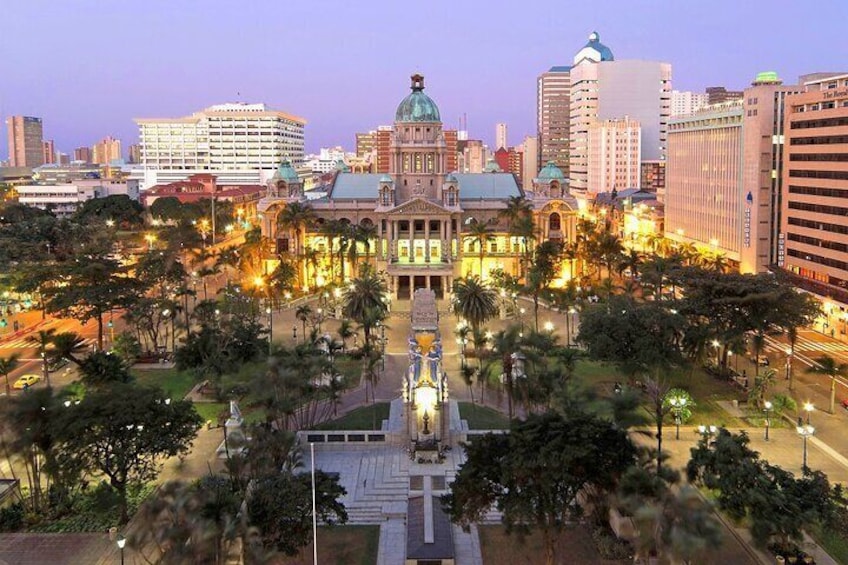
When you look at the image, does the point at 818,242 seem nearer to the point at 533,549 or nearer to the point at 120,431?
the point at 533,549

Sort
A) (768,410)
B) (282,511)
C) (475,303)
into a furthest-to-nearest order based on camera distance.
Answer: (475,303) → (768,410) → (282,511)

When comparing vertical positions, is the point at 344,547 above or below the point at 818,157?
below

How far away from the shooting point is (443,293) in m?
120

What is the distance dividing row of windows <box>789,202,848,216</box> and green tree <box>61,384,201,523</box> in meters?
82.2

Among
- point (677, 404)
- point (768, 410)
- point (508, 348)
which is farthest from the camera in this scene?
point (768, 410)

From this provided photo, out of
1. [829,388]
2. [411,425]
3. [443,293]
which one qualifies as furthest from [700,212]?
[411,425]

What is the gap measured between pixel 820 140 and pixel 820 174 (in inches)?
175

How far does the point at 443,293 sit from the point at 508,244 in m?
18.2

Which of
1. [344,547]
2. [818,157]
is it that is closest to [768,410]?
[344,547]

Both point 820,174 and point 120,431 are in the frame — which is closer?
point 120,431

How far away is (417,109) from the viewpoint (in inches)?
5118

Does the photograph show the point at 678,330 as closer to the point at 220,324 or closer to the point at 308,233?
the point at 220,324

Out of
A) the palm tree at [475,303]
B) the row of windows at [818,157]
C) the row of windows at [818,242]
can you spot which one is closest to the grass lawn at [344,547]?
the palm tree at [475,303]

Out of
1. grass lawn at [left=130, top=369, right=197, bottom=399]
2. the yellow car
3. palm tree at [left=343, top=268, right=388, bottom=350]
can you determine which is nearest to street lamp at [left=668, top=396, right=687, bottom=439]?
palm tree at [left=343, top=268, right=388, bottom=350]
